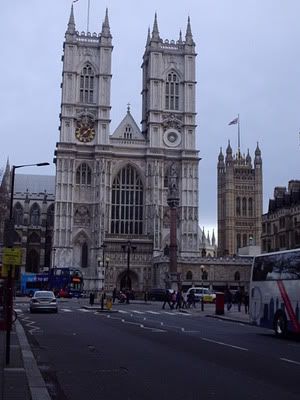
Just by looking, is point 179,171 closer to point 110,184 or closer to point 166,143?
point 166,143

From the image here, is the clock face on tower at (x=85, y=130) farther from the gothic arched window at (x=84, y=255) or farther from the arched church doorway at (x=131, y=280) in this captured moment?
the arched church doorway at (x=131, y=280)

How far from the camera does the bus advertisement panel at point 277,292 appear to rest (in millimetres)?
21344

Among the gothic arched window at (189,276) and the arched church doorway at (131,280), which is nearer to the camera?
the gothic arched window at (189,276)

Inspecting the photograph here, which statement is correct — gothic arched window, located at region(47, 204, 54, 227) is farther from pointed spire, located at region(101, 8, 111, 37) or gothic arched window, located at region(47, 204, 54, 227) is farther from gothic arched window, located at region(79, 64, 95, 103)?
pointed spire, located at region(101, 8, 111, 37)

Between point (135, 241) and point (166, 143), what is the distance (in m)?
15.6

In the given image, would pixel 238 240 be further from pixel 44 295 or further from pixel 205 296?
pixel 44 295

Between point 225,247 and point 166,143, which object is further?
point 225,247

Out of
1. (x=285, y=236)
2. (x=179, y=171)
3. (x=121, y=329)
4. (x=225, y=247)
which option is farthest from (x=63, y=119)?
(x=121, y=329)

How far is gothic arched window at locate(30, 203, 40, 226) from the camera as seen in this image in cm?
11181

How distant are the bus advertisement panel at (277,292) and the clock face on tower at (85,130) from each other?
6604cm

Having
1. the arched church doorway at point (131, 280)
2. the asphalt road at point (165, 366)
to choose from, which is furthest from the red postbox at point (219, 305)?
→ the arched church doorway at point (131, 280)

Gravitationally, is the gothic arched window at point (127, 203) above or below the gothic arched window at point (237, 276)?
above

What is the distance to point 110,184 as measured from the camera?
87312 mm

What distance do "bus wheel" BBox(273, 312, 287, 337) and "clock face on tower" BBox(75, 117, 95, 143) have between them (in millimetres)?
68396
